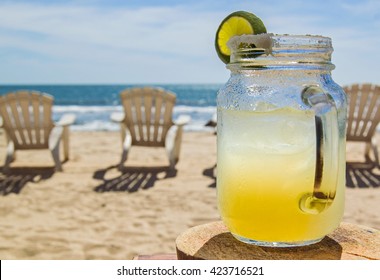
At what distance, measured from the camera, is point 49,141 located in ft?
22.5

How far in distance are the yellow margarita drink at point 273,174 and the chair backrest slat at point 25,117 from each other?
601cm

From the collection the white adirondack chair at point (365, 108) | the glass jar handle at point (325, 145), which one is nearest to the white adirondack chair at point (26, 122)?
the white adirondack chair at point (365, 108)

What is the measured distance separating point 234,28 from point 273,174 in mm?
417

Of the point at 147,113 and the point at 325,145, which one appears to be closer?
the point at 325,145

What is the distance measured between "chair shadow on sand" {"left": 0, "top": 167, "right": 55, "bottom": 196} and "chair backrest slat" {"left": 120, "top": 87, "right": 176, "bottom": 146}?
1.32m

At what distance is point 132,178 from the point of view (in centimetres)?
645

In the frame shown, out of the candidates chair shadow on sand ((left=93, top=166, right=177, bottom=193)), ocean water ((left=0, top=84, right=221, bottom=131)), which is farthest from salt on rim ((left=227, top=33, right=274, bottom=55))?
ocean water ((left=0, top=84, right=221, bottom=131))

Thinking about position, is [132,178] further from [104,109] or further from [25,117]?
[104,109]

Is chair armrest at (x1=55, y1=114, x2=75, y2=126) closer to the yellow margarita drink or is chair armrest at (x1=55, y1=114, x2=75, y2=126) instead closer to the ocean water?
the ocean water

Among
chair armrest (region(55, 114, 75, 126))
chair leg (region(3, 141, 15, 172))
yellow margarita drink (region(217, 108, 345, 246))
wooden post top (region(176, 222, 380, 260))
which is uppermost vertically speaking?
yellow margarita drink (region(217, 108, 345, 246))

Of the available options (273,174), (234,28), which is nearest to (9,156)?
(234,28)

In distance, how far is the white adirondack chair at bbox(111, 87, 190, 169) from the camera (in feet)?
22.4
